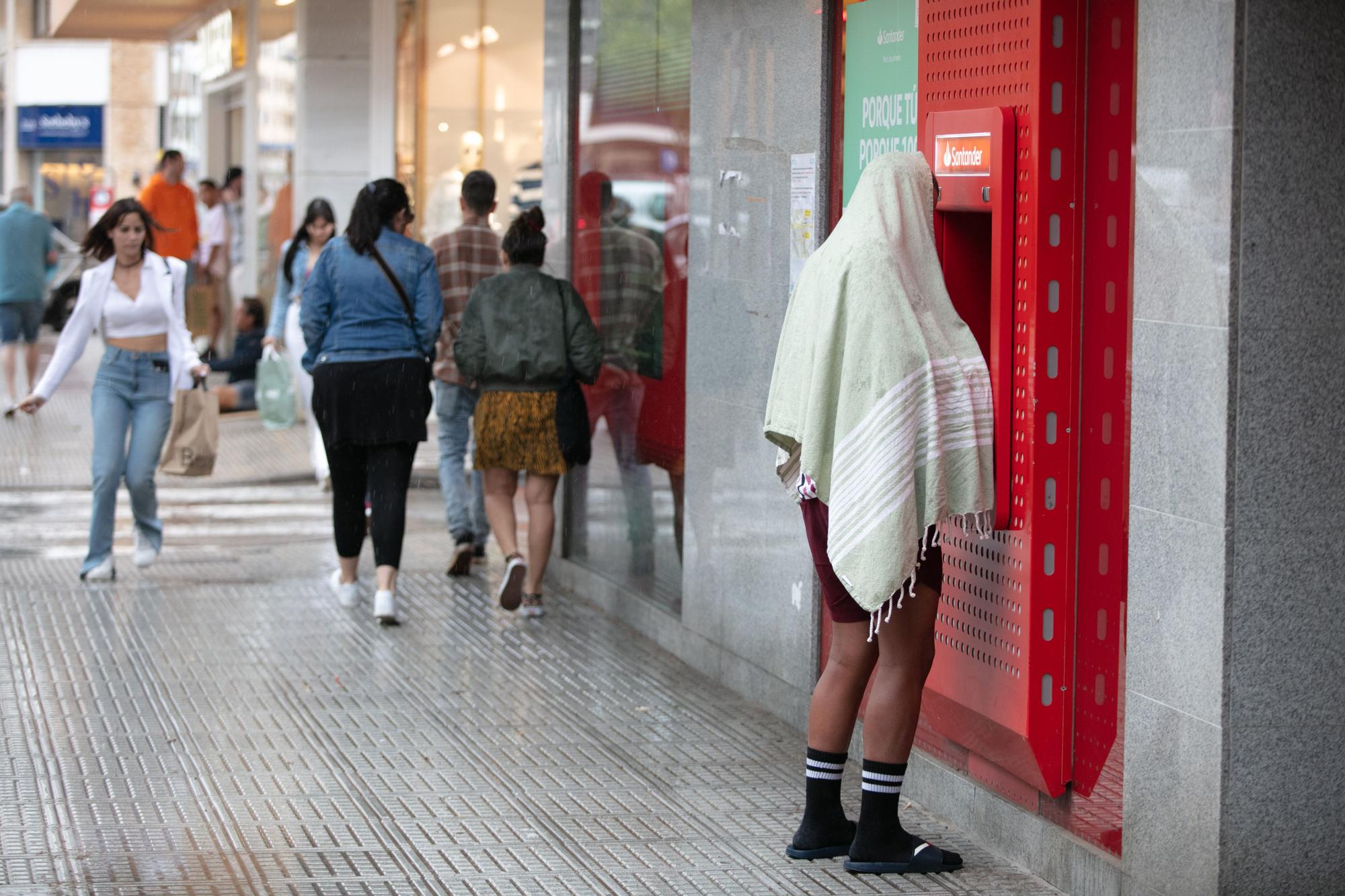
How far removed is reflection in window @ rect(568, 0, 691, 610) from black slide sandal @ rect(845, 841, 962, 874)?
291 centimetres

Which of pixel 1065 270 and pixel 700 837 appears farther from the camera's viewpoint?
pixel 700 837

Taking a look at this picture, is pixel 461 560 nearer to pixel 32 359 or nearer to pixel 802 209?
pixel 802 209

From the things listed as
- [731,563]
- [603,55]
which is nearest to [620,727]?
[731,563]

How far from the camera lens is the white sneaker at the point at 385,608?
8234 mm

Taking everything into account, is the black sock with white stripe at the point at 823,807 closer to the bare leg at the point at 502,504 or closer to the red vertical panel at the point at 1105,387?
the red vertical panel at the point at 1105,387

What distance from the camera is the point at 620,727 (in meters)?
6.60

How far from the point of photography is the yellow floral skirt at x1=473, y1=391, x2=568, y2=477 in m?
8.20

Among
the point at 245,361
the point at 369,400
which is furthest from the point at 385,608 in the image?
the point at 245,361

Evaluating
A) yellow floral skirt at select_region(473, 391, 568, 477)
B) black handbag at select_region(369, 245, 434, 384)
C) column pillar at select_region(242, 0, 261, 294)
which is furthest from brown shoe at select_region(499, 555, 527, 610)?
column pillar at select_region(242, 0, 261, 294)

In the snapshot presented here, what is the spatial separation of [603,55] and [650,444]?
1901 mm

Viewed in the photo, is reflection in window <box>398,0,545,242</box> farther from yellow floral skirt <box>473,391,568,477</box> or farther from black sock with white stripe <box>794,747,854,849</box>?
black sock with white stripe <box>794,747,854,849</box>

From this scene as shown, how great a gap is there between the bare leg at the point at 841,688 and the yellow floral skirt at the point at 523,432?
11.0 feet

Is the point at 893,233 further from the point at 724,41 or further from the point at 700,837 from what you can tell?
the point at 724,41

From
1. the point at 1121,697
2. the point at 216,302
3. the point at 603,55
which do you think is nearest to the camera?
the point at 1121,697
